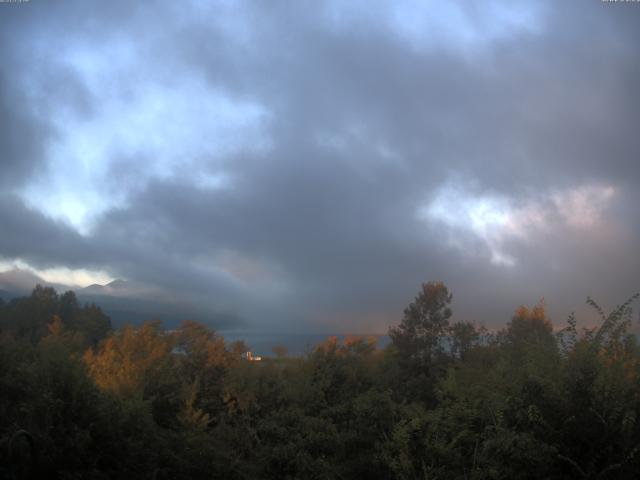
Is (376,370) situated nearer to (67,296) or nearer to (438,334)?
(438,334)

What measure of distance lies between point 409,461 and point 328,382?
614 inches

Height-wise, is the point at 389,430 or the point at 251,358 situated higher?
the point at 389,430

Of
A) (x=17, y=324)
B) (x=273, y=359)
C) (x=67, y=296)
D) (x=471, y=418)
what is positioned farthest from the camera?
(x=67, y=296)

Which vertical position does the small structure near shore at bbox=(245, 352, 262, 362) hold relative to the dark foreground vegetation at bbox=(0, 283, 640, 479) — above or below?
below

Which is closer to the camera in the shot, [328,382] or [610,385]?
[610,385]

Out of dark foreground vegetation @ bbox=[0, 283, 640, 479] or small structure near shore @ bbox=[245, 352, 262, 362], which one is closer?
dark foreground vegetation @ bbox=[0, 283, 640, 479]

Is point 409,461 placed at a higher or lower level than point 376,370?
higher

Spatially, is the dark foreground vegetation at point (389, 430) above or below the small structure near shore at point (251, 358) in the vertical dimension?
above

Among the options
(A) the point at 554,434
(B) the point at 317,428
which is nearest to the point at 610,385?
(A) the point at 554,434

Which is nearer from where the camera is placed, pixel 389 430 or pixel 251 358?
pixel 389 430

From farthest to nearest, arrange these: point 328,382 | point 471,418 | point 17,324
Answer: point 17,324 < point 328,382 < point 471,418

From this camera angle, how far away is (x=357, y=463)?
332 inches

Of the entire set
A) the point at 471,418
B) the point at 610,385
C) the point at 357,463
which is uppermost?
the point at 610,385

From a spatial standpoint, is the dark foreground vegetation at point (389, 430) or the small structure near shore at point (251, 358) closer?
the dark foreground vegetation at point (389, 430)
